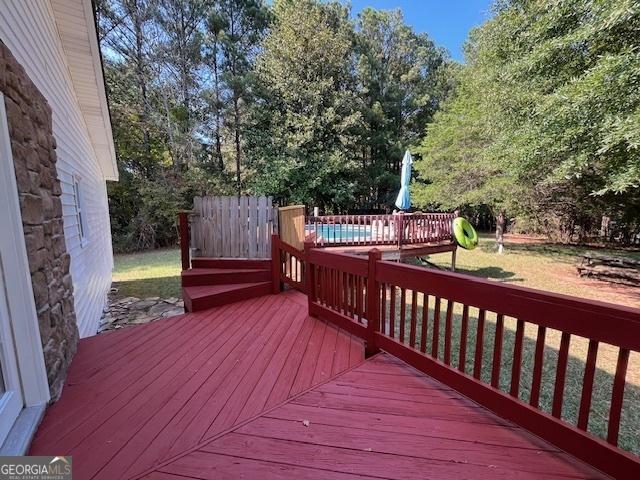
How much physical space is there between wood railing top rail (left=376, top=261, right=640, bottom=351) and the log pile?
8.55 metres

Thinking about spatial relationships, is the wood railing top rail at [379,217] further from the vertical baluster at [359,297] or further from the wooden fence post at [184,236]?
the vertical baluster at [359,297]

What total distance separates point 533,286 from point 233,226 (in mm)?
7216

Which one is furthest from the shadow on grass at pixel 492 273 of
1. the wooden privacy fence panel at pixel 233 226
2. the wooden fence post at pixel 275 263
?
the wooden privacy fence panel at pixel 233 226

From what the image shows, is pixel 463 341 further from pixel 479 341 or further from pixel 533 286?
pixel 533 286

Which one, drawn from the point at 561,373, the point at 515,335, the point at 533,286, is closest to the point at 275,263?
the point at 515,335

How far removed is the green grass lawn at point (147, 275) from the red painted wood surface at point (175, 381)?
12.6 ft

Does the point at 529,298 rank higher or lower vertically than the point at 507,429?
higher

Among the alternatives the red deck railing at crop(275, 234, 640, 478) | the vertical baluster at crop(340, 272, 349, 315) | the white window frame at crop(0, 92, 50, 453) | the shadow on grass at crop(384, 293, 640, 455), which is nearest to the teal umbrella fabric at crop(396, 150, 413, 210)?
the shadow on grass at crop(384, 293, 640, 455)

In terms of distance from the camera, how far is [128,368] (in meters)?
2.73

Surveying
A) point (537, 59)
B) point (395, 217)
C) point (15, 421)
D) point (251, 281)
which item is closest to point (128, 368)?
point (15, 421)

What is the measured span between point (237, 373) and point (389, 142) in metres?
20.4

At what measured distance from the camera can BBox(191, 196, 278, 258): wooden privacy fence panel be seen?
5426mm

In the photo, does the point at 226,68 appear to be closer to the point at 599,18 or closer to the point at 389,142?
the point at 389,142

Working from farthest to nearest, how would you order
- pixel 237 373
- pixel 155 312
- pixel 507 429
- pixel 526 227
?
pixel 526 227, pixel 155 312, pixel 237 373, pixel 507 429
